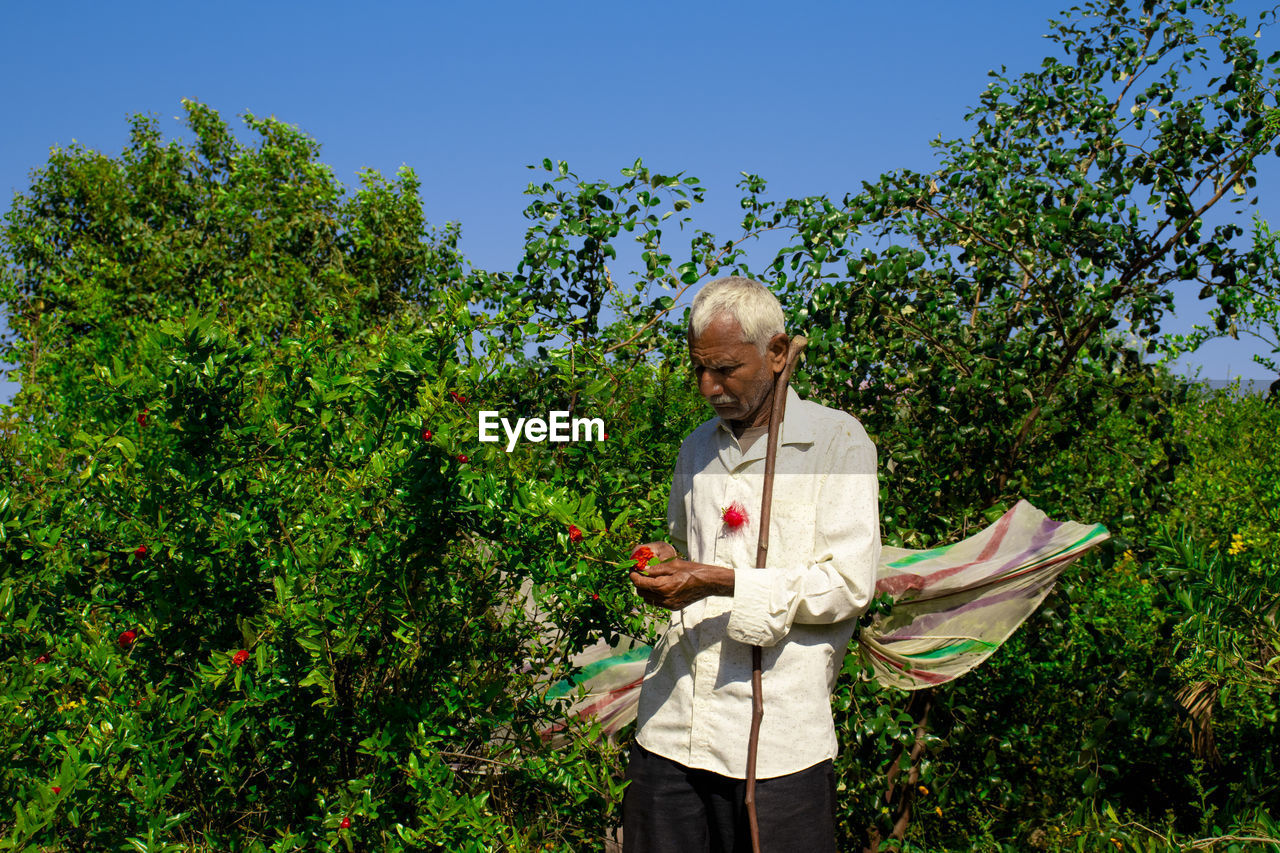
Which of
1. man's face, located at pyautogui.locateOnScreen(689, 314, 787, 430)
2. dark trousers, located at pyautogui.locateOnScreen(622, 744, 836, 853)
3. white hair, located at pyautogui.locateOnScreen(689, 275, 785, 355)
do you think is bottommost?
dark trousers, located at pyautogui.locateOnScreen(622, 744, 836, 853)

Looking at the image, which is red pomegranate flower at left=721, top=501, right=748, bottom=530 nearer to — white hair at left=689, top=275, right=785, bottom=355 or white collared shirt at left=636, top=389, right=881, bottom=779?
white collared shirt at left=636, top=389, right=881, bottom=779

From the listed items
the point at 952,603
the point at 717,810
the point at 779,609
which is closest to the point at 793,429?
the point at 779,609

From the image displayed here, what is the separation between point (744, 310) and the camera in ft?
6.96

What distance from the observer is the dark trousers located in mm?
2084

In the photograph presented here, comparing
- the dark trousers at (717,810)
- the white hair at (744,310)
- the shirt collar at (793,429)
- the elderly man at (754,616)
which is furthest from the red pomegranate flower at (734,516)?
the dark trousers at (717,810)

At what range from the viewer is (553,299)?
11.8 feet

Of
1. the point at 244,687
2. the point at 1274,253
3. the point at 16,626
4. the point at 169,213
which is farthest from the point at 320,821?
the point at 169,213

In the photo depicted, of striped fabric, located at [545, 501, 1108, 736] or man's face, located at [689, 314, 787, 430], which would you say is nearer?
man's face, located at [689, 314, 787, 430]

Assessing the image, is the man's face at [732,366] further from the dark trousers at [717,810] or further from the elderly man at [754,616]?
the dark trousers at [717,810]

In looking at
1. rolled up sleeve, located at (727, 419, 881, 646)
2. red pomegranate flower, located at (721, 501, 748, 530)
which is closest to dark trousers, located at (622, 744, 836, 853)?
rolled up sleeve, located at (727, 419, 881, 646)

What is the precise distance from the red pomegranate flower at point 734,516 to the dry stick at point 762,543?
0.05m

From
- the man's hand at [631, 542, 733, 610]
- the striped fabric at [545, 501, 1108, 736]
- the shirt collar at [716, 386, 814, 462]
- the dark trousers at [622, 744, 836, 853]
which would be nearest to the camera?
the man's hand at [631, 542, 733, 610]

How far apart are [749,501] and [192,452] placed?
1.37 metres

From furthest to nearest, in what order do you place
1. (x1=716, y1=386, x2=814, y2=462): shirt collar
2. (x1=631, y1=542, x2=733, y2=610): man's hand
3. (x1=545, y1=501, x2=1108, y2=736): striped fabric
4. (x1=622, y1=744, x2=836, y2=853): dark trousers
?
(x1=545, y1=501, x2=1108, y2=736): striped fabric < (x1=716, y1=386, x2=814, y2=462): shirt collar < (x1=622, y1=744, x2=836, y2=853): dark trousers < (x1=631, y1=542, x2=733, y2=610): man's hand
